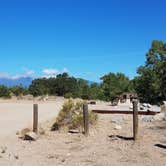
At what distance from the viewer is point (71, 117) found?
56.3 feet

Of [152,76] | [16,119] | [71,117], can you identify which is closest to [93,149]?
[71,117]

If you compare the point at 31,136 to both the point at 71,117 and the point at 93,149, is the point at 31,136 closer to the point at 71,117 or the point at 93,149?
the point at 93,149

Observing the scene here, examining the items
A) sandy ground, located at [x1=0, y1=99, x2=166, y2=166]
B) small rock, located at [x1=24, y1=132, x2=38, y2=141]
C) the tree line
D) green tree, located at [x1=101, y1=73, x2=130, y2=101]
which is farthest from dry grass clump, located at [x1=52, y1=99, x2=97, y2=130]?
green tree, located at [x1=101, y1=73, x2=130, y2=101]

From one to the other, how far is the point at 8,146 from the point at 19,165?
2870mm

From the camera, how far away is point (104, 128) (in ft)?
54.7

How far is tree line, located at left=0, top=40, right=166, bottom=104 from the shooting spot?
184 feet

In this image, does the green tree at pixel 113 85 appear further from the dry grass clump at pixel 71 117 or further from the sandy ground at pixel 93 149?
the sandy ground at pixel 93 149

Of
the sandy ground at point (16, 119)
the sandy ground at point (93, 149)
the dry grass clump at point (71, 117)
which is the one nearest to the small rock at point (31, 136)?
the sandy ground at point (93, 149)

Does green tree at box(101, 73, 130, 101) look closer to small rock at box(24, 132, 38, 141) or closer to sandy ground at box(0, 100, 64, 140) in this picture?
sandy ground at box(0, 100, 64, 140)

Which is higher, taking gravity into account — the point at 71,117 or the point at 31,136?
the point at 71,117

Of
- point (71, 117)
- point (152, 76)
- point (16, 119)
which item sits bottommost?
point (16, 119)

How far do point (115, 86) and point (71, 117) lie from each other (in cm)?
6565

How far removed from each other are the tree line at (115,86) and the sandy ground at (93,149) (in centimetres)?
3273

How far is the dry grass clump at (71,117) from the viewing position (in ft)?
54.3
